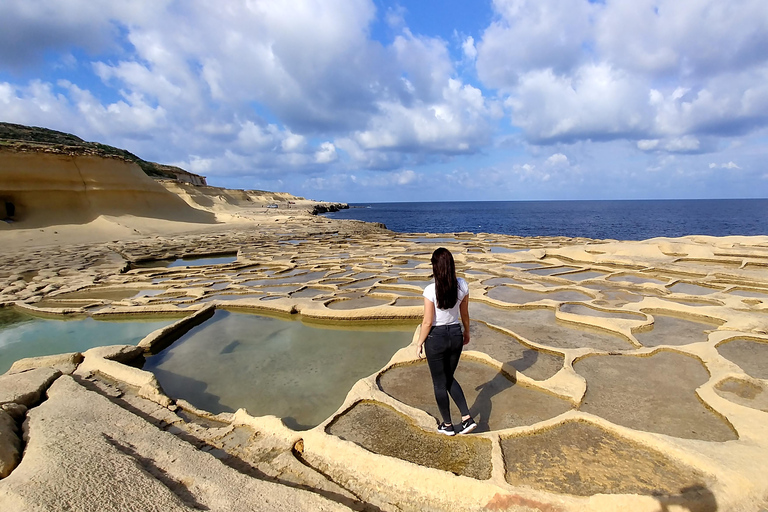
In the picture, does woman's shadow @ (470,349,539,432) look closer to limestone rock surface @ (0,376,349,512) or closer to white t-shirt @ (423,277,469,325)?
white t-shirt @ (423,277,469,325)

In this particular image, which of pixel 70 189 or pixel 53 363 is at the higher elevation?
pixel 70 189

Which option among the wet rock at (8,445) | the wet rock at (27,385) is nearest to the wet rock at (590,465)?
the wet rock at (8,445)

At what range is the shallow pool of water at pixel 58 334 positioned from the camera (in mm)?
6391

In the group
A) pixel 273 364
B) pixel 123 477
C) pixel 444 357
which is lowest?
pixel 273 364

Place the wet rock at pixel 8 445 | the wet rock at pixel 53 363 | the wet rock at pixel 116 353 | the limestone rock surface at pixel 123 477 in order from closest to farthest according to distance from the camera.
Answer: the limestone rock surface at pixel 123 477 < the wet rock at pixel 8 445 < the wet rock at pixel 53 363 < the wet rock at pixel 116 353

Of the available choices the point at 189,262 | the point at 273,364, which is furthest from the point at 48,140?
the point at 273,364

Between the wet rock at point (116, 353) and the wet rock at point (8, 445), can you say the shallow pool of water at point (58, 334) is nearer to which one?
the wet rock at point (116, 353)

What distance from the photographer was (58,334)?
23.4ft

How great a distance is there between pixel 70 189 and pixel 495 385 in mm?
27634

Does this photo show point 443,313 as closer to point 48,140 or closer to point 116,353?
point 116,353

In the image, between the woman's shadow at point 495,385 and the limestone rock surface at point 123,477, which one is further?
the woman's shadow at point 495,385

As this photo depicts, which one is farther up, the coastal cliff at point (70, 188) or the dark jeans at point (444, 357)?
the coastal cliff at point (70, 188)

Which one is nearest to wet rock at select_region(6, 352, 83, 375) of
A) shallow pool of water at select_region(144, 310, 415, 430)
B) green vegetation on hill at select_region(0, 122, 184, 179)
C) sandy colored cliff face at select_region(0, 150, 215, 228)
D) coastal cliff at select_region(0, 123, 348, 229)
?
shallow pool of water at select_region(144, 310, 415, 430)

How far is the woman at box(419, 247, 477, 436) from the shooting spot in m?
3.18
